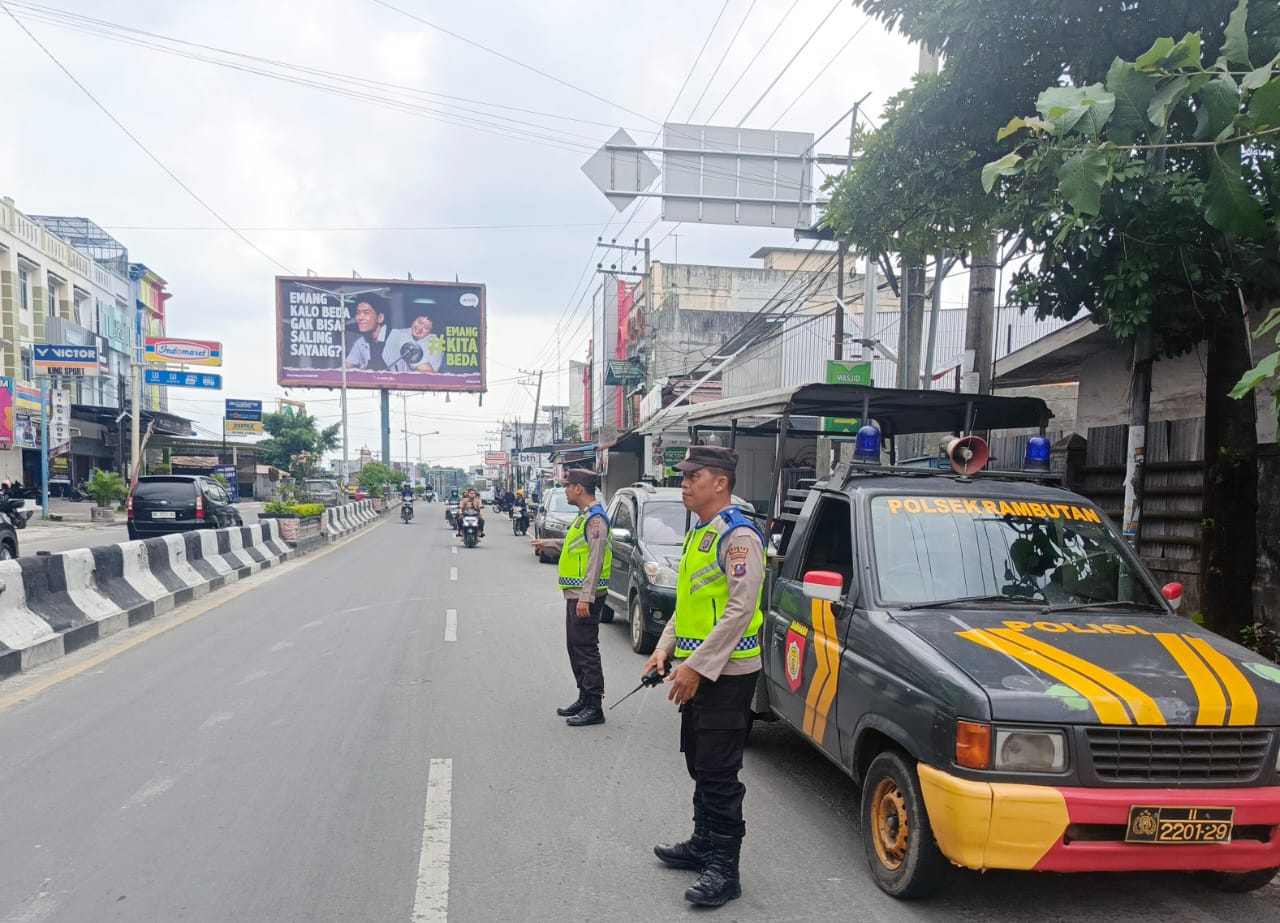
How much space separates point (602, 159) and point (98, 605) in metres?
8.77

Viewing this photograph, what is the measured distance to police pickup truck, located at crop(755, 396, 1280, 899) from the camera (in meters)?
3.16

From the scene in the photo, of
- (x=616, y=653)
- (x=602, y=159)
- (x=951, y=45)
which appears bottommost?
(x=616, y=653)

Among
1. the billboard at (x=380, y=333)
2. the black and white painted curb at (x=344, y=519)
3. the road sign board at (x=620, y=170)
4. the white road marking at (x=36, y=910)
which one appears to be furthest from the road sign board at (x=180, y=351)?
the white road marking at (x=36, y=910)

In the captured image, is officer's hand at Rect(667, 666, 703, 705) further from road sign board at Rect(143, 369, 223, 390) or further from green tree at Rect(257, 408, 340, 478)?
green tree at Rect(257, 408, 340, 478)

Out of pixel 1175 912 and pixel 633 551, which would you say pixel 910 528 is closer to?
pixel 1175 912

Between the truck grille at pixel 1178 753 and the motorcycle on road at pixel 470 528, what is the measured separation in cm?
2180

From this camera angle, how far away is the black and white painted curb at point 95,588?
783cm

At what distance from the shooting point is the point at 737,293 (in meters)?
45.5

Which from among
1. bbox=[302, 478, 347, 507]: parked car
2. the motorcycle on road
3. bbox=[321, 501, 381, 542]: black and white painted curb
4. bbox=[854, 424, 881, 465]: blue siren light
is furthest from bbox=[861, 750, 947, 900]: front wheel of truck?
bbox=[302, 478, 347, 507]: parked car

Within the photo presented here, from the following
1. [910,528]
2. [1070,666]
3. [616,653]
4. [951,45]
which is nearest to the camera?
[1070,666]

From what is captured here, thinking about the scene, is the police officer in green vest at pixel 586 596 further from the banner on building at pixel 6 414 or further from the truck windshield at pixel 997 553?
the banner on building at pixel 6 414

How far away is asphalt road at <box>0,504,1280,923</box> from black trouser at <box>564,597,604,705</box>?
1.00ft

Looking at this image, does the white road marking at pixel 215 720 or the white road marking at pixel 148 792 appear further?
the white road marking at pixel 215 720

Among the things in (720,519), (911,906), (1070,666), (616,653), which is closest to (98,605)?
(616,653)
